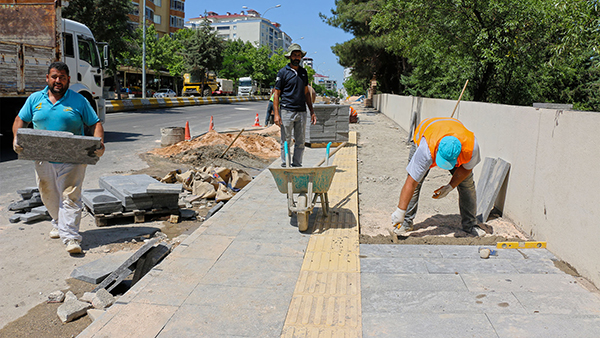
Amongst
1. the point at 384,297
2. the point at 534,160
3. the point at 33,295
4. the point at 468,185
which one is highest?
the point at 534,160

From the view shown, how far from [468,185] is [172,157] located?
23.9ft

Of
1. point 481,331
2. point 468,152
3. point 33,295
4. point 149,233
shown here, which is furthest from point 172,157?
point 481,331

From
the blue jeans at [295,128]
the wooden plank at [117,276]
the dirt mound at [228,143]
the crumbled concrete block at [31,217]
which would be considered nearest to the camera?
the wooden plank at [117,276]

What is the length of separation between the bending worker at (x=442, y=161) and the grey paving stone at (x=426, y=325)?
1757mm

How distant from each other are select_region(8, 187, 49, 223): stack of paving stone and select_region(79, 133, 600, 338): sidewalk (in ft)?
7.60

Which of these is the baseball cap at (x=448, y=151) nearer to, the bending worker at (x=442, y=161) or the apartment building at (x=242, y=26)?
the bending worker at (x=442, y=161)

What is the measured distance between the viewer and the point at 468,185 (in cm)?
498

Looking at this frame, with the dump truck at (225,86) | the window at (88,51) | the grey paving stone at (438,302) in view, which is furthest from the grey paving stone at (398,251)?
the dump truck at (225,86)

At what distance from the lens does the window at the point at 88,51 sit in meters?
13.2

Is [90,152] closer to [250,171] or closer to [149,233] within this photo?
[149,233]

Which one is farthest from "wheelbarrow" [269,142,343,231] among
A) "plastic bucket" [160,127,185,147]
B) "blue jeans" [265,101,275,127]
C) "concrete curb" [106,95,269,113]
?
"concrete curb" [106,95,269,113]

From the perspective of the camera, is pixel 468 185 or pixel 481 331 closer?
pixel 481 331

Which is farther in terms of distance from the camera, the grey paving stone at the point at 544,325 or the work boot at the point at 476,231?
the work boot at the point at 476,231

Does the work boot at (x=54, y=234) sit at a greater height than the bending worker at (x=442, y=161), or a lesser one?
lesser
